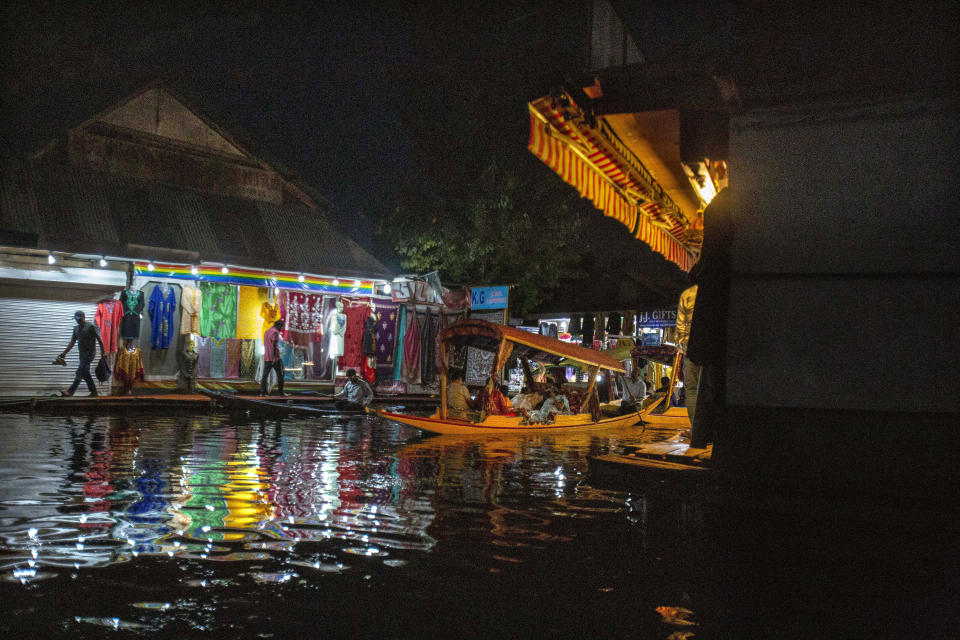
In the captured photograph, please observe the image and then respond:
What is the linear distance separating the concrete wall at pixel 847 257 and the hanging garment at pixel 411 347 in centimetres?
Result: 1718

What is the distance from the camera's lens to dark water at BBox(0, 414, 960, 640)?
11.3 ft

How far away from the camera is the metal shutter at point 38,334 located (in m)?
17.5

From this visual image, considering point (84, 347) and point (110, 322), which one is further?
point (110, 322)

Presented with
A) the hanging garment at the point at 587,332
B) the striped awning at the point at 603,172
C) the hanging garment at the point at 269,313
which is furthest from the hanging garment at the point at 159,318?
the hanging garment at the point at 587,332

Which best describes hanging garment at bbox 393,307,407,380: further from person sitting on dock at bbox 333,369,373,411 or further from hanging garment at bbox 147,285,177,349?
hanging garment at bbox 147,285,177,349

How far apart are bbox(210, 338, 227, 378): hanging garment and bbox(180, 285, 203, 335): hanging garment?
3.86 feet

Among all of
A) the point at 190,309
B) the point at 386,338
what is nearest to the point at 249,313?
the point at 190,309

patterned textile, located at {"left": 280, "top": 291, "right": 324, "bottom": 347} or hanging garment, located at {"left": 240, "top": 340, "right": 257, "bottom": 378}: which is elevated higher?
patterned textile, located at {"left": 280, "top": 291, "right": 324, "bottom": 347}

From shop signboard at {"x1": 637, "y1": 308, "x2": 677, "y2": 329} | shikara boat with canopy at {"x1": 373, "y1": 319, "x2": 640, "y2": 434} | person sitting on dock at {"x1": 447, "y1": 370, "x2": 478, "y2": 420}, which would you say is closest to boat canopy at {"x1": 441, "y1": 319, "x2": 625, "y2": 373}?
shikara boat with canopy at {"x1": 373, "y1": 319, "x2": 640, "y2": 434}

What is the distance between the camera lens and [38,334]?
58.7 feet

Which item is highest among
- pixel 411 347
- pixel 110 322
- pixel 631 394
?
pixel 110 322

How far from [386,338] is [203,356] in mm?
5266

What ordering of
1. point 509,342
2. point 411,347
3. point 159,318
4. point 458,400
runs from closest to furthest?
point 509,342
point 458,400
point 159,318
point 411,347

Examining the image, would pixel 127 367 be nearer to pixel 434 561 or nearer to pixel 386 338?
pixel 386 338
